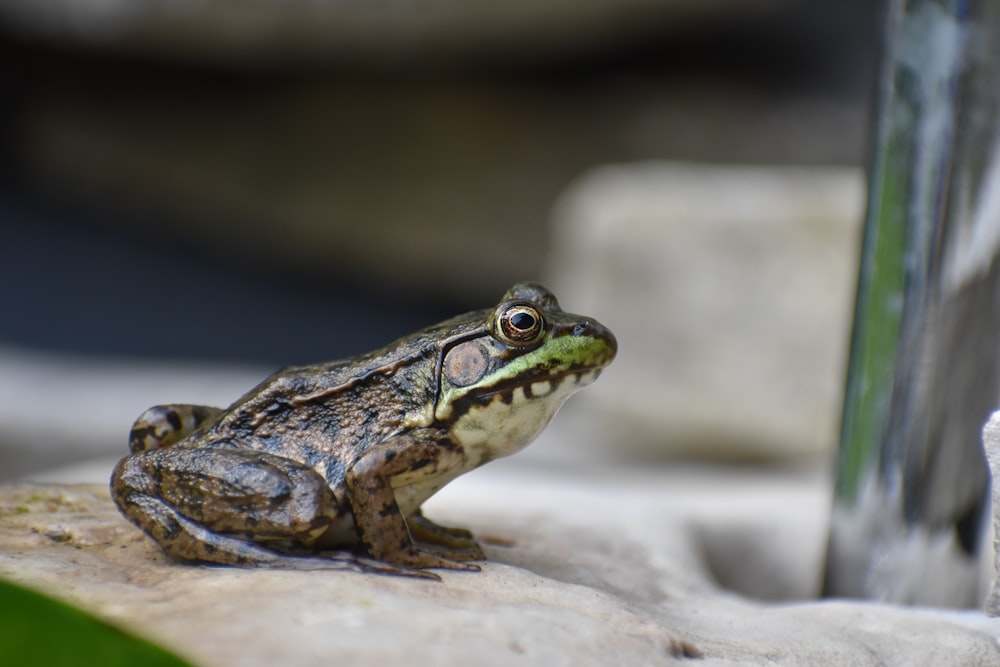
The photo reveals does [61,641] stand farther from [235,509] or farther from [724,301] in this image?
[724,301]

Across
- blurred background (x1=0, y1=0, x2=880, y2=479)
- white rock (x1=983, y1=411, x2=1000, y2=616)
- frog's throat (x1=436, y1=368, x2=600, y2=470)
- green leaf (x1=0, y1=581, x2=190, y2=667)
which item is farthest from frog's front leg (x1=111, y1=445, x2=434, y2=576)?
blurred background (x1=0, y1=0, x2=880, y2=479)

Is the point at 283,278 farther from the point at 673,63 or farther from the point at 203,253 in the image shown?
the point at 673,63

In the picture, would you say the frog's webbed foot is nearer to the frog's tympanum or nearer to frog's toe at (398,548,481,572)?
the frog's tympanum

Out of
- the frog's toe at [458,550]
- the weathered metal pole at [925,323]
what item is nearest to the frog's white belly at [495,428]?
the frog's toe at [458,550]

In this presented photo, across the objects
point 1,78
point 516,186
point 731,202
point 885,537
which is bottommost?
point 885,537

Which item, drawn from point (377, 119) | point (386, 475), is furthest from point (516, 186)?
point (386, 475)

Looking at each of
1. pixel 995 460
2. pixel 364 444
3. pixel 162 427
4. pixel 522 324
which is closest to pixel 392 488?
pixel 364 444
